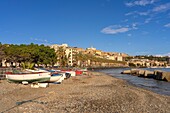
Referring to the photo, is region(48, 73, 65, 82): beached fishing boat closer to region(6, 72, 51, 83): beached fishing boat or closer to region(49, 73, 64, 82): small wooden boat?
region(49, 73, 64, 82): small wooden boat

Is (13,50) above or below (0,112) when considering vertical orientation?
above

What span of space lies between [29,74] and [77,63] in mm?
159295

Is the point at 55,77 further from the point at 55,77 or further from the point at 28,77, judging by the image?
the point at 28,77

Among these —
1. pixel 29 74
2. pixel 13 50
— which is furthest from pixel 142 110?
pixel 13 50

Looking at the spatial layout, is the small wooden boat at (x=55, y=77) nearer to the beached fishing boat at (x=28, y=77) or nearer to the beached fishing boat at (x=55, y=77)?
the beached fishing boat at (x=55, y=77)

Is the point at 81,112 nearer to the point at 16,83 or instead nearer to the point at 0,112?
the point at 0,112

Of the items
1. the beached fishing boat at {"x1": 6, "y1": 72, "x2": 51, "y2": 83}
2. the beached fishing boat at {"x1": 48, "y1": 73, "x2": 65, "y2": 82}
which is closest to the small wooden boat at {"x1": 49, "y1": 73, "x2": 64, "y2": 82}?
the beached fishing boat at {"x1": 48, "y1": 73, "x2": 65, "y2": 82}

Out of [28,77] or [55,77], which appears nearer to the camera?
[28,77]

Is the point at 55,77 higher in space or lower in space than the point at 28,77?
lower

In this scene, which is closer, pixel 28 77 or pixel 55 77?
pixel 28 77

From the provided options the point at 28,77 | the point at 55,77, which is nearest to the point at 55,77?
the point at 55,77

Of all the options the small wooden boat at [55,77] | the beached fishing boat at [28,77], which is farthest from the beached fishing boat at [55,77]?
the beached fishing boat at [28,77]

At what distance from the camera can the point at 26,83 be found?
108 ft

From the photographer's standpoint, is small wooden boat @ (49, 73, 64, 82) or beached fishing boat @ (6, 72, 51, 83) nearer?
beached fishing boat @ (6, 72, 51, 83)
